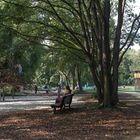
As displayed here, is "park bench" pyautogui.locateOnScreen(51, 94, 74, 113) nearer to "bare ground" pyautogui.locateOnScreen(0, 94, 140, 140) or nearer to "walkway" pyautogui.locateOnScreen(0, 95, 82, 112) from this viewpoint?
"bare ground" pyautogui.locateOnScreen(0, 94, 140, 140)

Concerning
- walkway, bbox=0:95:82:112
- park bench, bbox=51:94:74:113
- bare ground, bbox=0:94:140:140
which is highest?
park bench, bbox=51:94:74:113

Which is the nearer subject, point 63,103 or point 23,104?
point 63,103

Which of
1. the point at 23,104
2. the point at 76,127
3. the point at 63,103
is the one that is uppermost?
the point at 63,103

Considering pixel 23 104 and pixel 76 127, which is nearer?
pixel 76 127

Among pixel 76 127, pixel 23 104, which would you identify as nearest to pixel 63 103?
pixel 76 127

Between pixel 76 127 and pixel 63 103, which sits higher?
pixel 63 103

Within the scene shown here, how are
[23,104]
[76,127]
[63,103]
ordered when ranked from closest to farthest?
[76,127] → [63,103] → [23,104]

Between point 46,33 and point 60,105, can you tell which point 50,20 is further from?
point 60,105

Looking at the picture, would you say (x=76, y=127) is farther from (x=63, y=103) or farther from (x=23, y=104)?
(x=23, y=104)

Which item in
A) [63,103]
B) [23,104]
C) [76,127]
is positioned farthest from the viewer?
[23,104]

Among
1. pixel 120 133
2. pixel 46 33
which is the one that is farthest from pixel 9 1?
pixel 120 133

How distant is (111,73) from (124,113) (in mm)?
3713

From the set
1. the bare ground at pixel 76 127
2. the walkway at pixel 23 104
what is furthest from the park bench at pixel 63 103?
the walkway at pixel 23 104

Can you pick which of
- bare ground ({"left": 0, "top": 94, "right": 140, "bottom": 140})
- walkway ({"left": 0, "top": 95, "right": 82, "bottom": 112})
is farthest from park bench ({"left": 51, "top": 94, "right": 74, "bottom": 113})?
walkway ({"left": 0, "top": 95, "right": 82, "bottom": 112})
